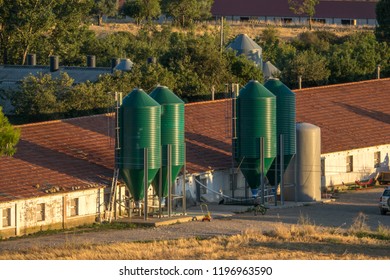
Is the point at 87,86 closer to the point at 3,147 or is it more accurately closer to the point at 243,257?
the point at 3,147

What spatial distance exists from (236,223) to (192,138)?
784cm

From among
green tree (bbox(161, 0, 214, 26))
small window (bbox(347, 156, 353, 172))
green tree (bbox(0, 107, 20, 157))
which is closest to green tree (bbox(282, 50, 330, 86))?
small window (bbox(347, 156, 353, 172))

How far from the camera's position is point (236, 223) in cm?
4638

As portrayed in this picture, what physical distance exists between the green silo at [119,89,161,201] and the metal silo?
266 inches

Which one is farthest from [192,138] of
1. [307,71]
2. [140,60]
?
[140,60]

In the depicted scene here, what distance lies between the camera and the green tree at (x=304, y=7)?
424ft

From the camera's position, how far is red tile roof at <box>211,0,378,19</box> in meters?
136

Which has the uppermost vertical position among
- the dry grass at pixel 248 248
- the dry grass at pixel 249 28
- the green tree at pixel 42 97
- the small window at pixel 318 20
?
the small window at pixel 318 20

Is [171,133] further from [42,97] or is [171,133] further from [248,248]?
[42,97]

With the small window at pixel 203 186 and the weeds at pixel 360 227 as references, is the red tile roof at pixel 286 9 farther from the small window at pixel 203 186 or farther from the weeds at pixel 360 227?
the weeds at pixel 360 227

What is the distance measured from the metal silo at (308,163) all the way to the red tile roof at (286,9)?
8479 centimetres

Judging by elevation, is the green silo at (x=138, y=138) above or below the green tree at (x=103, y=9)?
below

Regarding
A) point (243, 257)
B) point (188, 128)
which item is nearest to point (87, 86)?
point (188, 128)

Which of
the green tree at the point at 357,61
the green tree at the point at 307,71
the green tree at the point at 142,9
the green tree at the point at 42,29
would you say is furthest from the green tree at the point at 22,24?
the green tree at the point at 142,9
